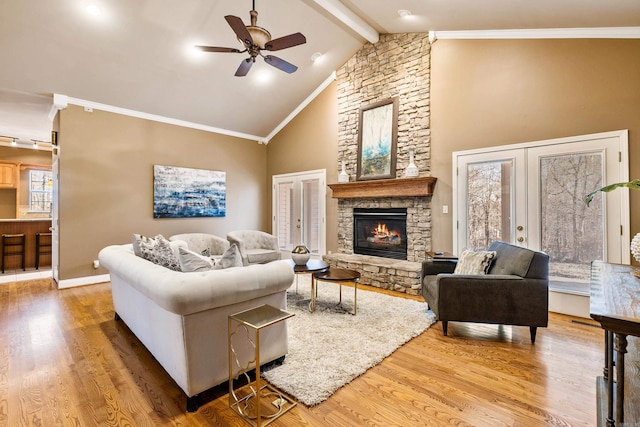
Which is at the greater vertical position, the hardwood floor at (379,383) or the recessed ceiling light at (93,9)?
the recessed ceiling light at (93,9)

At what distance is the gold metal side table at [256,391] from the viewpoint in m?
1.77

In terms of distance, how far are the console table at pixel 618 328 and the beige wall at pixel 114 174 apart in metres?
6.23

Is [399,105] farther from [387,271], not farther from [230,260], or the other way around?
[230,260]

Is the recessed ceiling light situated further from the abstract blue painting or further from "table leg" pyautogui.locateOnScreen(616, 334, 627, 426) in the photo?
"table leg" pyautogui.locateOnScreen(616, 334, 627, 426)

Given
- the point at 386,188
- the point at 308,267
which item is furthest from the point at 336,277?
the point at 386,188

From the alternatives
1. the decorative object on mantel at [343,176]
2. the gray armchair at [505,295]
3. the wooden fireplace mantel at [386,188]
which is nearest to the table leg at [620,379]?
the gray armchair at [505,295]

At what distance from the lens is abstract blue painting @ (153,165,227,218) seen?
5801mm

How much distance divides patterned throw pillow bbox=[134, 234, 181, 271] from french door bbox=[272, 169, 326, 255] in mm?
4013

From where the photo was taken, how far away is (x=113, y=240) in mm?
5305

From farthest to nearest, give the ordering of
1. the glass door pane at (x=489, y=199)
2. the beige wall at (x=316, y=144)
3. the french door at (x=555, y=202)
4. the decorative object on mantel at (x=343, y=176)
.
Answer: the beige wall at (x=316, y=144) < the decorative object on mantel at (x=343, y=176) < the glass door pane at (x=489, y=199) < the french door at (x=555, y=202)

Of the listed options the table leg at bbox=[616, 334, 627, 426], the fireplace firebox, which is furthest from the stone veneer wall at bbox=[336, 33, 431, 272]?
the table leg at bbox=[616, 334, 627, 426]

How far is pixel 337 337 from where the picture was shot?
2918 millimetres

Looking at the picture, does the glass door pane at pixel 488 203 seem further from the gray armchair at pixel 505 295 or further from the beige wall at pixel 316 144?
the beige wall at pixel 316 144

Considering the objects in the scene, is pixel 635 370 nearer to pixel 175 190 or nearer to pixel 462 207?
pixel 462 207
